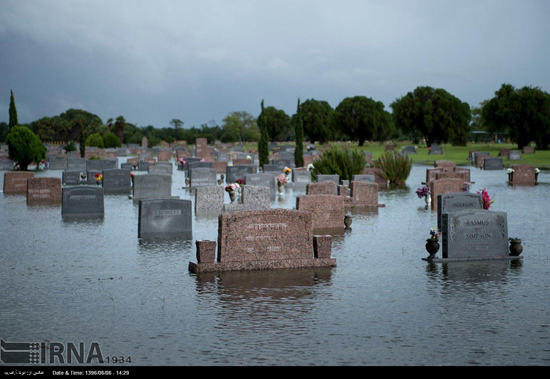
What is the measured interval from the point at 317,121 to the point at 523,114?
45431mm

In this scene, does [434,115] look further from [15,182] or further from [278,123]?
[15,182]

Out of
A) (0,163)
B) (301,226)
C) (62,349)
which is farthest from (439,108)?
(62,349)

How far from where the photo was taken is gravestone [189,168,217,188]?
3775cm

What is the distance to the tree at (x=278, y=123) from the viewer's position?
474 feet

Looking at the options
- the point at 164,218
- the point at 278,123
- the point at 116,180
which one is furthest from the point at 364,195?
the point at 278,123

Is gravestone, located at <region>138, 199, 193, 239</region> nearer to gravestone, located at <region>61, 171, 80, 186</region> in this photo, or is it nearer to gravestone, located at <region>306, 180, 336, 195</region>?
gravestone, located at <region>306, 180, 336, 195</region>

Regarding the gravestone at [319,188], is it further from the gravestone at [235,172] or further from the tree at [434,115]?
the tree at [434,115]

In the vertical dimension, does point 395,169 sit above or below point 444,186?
above

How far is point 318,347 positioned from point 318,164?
28958 mm

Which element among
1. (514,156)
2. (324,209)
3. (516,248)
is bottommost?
(516,248)

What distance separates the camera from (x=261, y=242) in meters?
14.3

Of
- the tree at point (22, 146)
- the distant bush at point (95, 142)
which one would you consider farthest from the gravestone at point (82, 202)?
the distant bush at point (95, 142)

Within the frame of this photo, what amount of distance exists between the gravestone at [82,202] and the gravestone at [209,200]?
137 inches
